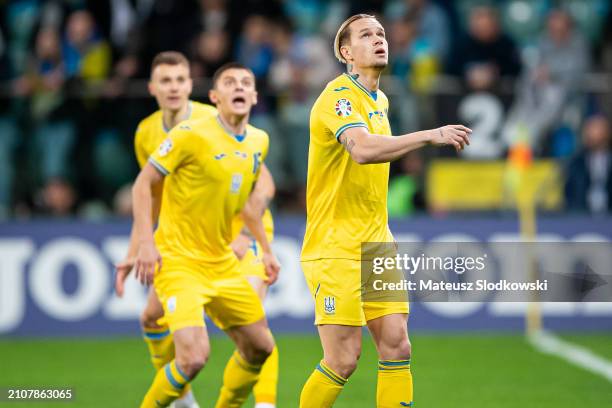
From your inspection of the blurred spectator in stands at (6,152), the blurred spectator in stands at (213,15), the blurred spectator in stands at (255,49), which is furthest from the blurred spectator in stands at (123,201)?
the blurred spectator in stands at (213,15)

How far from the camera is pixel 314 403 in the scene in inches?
281

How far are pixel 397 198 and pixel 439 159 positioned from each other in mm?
715

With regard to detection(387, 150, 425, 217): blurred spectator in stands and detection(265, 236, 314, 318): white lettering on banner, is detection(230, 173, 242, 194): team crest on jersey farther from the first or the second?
detection(387, 150, 425, 217): blurred spectator in stands

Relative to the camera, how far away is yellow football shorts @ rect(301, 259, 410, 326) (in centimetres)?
700

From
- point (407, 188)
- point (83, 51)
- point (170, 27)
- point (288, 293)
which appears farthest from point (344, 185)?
point (170, 27)

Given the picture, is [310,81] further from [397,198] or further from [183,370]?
[183,370]

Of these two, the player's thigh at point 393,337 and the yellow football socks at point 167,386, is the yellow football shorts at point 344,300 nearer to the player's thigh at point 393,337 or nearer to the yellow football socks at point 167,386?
the player's thigh at point 393,337

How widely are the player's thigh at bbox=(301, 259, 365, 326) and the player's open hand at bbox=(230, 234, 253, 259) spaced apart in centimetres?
160

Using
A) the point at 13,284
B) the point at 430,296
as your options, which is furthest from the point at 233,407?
the point at 13,284

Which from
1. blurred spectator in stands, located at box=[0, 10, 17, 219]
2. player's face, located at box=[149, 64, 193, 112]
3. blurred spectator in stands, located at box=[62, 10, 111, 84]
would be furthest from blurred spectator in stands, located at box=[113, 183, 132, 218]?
player's face, located at box=[149, 64, 193, 112]

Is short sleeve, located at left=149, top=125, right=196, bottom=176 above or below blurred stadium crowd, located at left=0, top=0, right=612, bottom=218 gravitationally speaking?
below

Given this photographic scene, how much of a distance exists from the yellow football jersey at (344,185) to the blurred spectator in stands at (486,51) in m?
7.64

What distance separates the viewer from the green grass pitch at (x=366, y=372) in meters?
9.53

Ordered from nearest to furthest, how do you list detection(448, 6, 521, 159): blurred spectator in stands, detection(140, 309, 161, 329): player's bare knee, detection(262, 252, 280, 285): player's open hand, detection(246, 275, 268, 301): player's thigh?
detection(262, 252, 280, 285): player's open hand
detection(140, 309, 161, 329): player's bare knee
detection(246, 275, 268, 301): player's thigh
detection(448, 6, 521, 159): blurred spectator in stands
